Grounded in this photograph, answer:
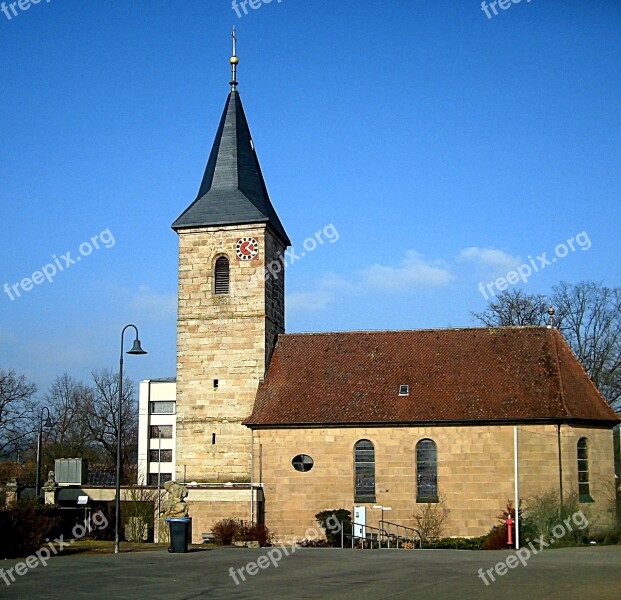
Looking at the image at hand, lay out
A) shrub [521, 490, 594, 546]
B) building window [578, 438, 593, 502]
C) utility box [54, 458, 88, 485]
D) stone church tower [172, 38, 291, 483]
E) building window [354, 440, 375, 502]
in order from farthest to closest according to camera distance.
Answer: utility box [54, 458, 88, 485] < stone church tower [172, 38, 291, 483] < building window [354, 440, 375, 502] < building window [578, 438, 593, 502] < shrub [521, 490, 594, 546]

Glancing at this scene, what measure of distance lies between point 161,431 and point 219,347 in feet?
141

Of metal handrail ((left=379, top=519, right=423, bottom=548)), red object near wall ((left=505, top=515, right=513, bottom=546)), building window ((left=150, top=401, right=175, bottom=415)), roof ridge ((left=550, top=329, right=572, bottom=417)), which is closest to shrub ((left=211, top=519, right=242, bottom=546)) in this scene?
metal handrail ((left=379, top=519, right=423, bottom=548))

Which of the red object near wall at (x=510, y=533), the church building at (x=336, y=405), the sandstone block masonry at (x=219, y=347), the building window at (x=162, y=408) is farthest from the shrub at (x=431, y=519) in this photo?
the building window at (x=162, y=408)

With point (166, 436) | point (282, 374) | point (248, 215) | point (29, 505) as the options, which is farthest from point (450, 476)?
point (166, 436)

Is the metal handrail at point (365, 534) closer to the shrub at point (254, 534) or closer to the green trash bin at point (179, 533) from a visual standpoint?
the shrub at point (254, 534)

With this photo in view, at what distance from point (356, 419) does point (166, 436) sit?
156ft

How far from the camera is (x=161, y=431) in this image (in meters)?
81.9

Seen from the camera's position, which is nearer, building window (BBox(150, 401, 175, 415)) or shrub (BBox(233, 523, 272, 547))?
shrub (BBox(233, 523, 272, 547))

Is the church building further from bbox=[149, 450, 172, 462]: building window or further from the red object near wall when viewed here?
bbox=[149, 450, 172, 462]: building window

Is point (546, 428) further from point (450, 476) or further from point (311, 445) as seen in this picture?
point (311, 445)

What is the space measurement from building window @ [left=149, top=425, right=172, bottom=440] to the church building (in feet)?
135

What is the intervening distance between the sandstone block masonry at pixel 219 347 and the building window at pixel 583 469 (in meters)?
14.2

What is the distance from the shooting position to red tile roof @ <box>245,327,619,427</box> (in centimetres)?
3662

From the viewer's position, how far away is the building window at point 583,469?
35.5 m
